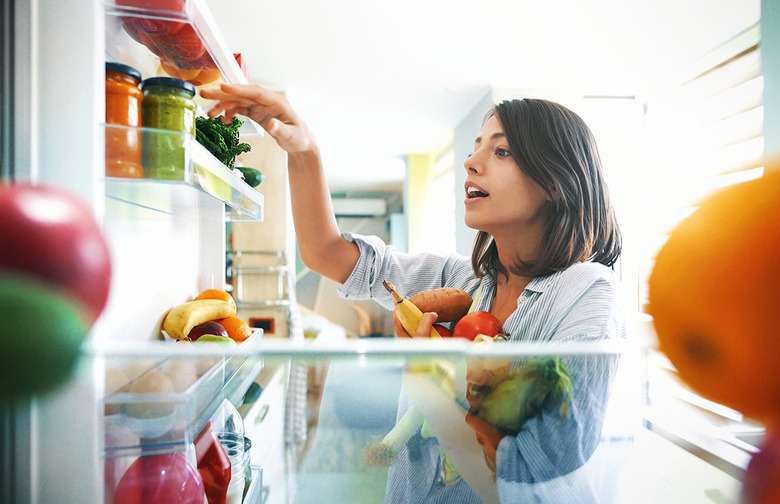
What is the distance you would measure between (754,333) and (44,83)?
0.73 feet

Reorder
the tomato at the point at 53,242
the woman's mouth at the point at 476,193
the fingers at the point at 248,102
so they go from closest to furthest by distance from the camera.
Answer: the tomato at the point at 53,242
the fingers at the point at 248,102
the woman's mouth at the point at 476,193

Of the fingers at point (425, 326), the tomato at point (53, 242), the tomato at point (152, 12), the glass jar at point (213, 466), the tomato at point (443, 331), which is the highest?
the tomato at point (152, 12)

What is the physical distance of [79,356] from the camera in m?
0.12

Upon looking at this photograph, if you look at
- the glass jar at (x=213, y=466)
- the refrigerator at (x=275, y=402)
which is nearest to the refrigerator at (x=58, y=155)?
the refrigerator at (x=275, y=402)

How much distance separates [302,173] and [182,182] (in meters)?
0.25

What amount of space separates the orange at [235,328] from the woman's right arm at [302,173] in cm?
12

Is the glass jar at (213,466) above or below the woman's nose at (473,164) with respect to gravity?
below

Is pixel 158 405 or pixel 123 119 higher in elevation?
pixel 123 119

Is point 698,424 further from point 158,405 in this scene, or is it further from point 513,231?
point 513,231

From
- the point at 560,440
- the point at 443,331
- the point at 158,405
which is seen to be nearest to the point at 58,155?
the point at 158,405

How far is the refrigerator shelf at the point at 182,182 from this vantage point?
0.89 feet

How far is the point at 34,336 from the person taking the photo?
0.10 m

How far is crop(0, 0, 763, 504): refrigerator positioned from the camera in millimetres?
141

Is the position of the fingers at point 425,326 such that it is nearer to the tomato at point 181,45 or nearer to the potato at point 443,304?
the potato at point 443,304
